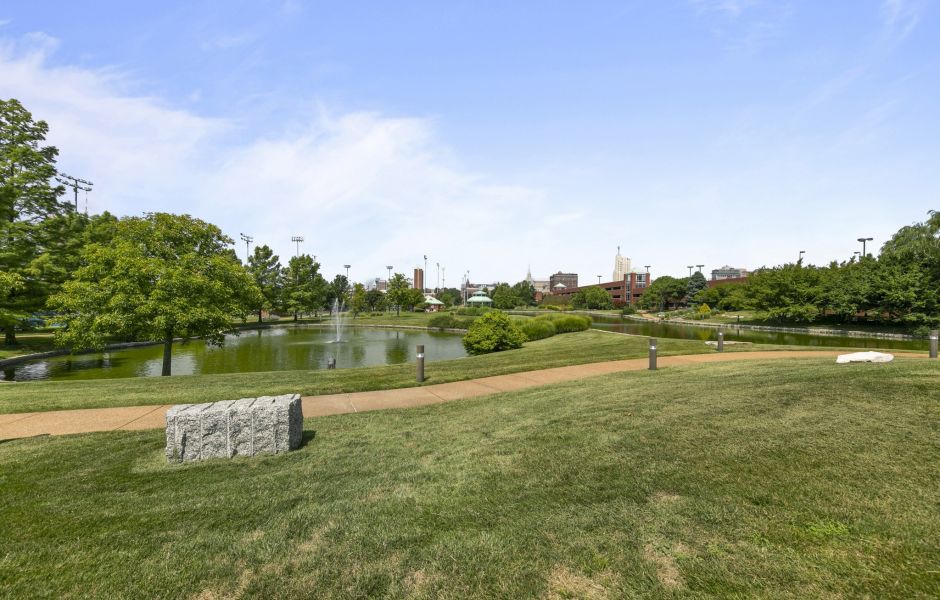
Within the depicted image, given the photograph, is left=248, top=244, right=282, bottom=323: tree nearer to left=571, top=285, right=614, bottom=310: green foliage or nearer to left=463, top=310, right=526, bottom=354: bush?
left=463, top=310, right=526, bottom=354: bush

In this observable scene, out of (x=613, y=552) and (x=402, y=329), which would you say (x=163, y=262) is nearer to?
(x=613, y=552)

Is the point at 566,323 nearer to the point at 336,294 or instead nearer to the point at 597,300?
the point at 336,294

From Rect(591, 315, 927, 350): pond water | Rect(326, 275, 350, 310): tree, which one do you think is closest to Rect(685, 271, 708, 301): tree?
Rect(591, 315, 927, 350): pond water

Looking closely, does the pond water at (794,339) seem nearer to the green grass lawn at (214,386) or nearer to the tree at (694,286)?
the green grass lawn at (214,386)

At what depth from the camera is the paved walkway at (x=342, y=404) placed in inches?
283

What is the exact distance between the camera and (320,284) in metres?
64.9

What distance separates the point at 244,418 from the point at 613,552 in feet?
16.1

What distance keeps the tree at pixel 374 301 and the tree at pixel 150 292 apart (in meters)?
→ 73.6

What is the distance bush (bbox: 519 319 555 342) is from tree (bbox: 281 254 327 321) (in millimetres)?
39870

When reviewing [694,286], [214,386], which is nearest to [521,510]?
[214,386]

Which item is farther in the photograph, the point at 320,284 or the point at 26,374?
the point at 320,284

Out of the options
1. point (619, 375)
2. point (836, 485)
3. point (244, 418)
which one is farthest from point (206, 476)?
point (619, 375)

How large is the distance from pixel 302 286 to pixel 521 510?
205 feet

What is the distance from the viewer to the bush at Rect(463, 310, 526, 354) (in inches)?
1020
